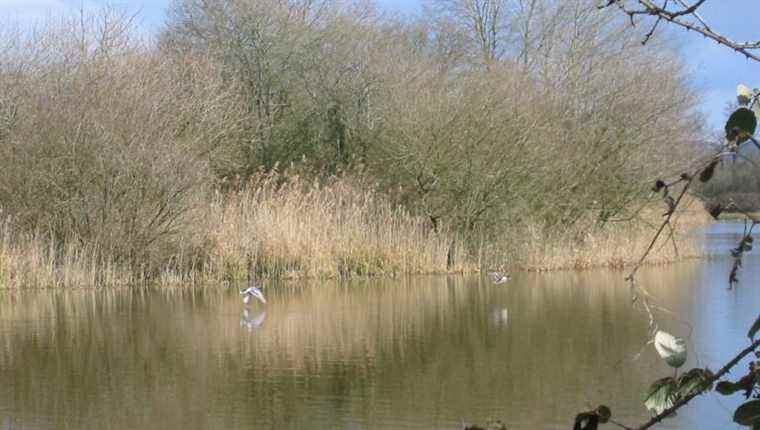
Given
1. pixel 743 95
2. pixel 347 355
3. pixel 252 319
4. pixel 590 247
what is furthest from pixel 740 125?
pixel 590 247

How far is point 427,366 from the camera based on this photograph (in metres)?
9.16

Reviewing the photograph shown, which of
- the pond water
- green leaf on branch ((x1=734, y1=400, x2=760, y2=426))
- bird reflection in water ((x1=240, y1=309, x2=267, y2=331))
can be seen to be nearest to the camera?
green leaf on branch ((x1=734, y1=400, x2=760, y2=426))

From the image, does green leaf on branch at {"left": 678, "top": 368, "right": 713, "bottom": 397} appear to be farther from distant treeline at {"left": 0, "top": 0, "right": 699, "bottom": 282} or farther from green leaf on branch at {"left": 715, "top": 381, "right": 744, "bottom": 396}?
distant treeline at {"left": 0, "top": 0, "right": 699, "bottom": 282}

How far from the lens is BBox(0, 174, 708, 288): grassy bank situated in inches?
607

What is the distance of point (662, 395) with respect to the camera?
124 cm

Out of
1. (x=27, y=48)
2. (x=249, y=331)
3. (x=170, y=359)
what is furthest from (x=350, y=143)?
(x=170, y=359)

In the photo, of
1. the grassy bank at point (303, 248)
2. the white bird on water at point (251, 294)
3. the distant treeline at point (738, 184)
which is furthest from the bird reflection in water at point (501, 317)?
the distant treeline at point (738, 184)

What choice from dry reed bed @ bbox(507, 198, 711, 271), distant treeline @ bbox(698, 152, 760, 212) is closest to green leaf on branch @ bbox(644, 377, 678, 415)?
distant treeline @ bbox(698, 152, 760, 212)

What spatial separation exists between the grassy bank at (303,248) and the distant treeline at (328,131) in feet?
0.19

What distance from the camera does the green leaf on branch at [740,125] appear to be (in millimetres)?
1214

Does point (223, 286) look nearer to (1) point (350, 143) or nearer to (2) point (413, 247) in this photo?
(2) point (413, 247)

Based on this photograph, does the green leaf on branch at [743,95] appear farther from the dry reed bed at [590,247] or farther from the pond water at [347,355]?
the dry reed bed at [590,247]

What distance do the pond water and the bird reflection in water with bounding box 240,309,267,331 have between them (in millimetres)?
37

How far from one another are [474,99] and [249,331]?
905 cm
